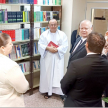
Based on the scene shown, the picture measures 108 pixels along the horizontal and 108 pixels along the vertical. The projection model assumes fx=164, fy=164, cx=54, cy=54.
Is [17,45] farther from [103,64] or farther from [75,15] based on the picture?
[103,64]

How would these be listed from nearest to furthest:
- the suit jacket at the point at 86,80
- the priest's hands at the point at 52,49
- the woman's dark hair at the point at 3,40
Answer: the suit jacket at the point at 86,80 → the woman's dark hair at the point at 3,40 → the priest's hands at the point at 52,49

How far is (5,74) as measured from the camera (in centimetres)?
155

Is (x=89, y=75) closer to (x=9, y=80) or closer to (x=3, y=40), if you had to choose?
(x=9, y=80)

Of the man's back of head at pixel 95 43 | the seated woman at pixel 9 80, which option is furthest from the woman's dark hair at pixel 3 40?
the man's back of head at pixel 95 43

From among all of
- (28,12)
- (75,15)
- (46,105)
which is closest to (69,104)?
(46,105)

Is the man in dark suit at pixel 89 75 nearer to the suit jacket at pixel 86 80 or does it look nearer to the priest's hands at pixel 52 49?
the suit jacket at pixel 86 80

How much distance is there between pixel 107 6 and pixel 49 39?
1652 millimetres

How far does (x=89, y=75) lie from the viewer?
1.49 meters

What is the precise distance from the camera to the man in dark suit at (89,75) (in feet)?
4.87

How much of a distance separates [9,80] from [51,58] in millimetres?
1842

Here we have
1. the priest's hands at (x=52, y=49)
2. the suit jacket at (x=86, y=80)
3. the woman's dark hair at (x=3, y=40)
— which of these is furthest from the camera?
the priest's hands at (x=52, y=49)

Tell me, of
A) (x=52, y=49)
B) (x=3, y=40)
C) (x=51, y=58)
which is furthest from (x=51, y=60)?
(x=3, y=40)

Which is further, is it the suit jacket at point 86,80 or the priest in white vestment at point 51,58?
the priest in white vestment at point 51,58

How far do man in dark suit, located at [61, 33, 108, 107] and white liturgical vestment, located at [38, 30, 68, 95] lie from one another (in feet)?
5.79
